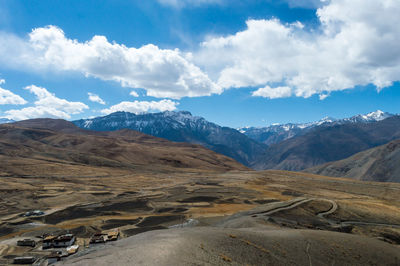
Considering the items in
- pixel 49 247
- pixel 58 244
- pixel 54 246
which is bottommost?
pixel 49 247

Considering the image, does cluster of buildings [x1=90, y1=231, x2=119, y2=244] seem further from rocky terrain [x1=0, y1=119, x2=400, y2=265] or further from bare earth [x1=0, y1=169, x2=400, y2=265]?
bare earth [x1=0, y1=169, x2=400, y2=265]

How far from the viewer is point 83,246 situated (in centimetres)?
3988

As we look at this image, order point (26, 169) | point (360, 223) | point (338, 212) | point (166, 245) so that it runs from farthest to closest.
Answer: point (26, 169) → point (338, 212) → point (360, 223) → point (166, 245)

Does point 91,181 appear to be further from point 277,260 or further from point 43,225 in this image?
point 277,260

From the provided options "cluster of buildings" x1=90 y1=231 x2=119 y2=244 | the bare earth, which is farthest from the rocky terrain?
"cluster of buildings" x1=90 y1=231 x2=119 y2=244

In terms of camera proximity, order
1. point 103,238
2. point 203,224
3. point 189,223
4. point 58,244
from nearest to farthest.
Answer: point 58,244 < point 103,238 < point 203,224 < point 189,223

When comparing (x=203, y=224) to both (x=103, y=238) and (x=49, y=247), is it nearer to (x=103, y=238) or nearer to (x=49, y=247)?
(x=103, y=238)

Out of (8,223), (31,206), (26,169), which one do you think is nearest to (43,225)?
(8,223)

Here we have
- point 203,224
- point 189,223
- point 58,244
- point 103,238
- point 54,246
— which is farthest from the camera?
point 189,223

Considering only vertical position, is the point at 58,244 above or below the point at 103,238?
below

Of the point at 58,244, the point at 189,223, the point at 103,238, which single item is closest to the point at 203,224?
the point at 189,223

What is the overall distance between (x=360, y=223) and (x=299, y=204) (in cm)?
1162

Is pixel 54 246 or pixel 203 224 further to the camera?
pixel 203 224

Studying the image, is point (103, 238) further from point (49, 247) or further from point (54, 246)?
point (49, 247)
